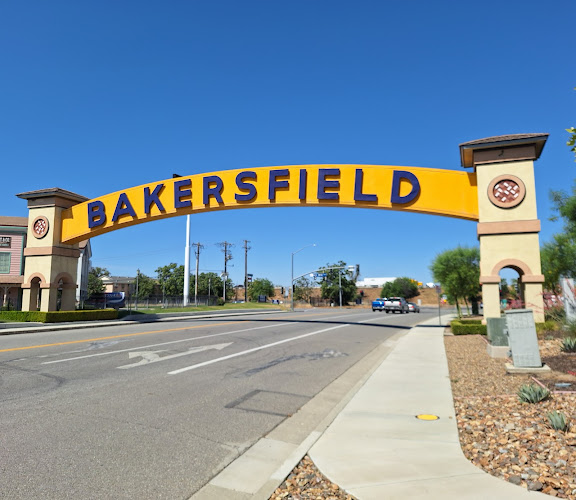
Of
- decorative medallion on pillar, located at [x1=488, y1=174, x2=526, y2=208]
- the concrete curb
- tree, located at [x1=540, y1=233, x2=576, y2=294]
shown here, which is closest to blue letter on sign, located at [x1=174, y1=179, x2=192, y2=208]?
decorative medallion on pillar, located at [x1=488, y1=174, x2=526, y2=208]

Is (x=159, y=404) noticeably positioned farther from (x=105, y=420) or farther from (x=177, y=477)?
(x=177, y=477)

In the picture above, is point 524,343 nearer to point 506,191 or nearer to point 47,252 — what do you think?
point 506,191

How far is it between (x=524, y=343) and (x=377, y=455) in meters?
6.11

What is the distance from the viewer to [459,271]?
106ft

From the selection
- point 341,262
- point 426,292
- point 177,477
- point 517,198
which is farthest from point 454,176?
point 426,292

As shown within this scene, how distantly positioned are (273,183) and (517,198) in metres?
12.8

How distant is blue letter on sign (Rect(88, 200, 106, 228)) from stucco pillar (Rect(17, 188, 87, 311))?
220 centimetres

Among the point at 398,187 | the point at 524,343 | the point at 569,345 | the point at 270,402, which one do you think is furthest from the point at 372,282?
the point at 270,402

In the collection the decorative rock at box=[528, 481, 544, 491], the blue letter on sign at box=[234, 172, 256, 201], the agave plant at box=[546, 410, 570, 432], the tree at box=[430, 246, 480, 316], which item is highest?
the blue letter on sign at box=[234, 172, 256, 201]

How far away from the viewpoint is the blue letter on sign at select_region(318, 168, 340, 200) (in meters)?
23.1

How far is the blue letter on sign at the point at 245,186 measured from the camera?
24.8 meters

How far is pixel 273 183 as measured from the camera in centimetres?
2438

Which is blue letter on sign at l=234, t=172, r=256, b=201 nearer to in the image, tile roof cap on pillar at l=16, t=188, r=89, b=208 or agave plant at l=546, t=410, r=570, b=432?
tile roof cap on pillar at l=16, t=188, r=89, b=208

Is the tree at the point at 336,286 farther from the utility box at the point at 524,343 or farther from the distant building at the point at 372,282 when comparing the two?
the utility box at the point at 524,343
